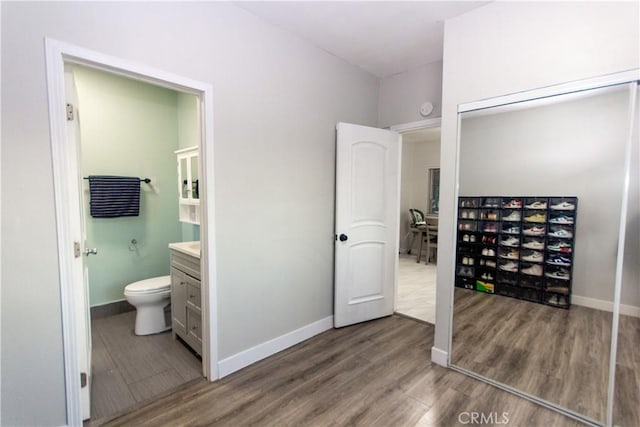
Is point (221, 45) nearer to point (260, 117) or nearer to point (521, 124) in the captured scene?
point (260, 117)

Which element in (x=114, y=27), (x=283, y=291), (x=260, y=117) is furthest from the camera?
(x=283, y=291)

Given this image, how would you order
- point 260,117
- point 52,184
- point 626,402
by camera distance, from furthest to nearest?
point 260,117, point 626,402, point 52,184

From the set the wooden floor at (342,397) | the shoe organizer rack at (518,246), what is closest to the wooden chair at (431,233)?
the shoe organizer rack at (518,246)

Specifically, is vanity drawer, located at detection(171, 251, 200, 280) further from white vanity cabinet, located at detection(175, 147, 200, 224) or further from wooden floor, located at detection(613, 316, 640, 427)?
wooden floor, located at detection(613, 316, 640, 427)

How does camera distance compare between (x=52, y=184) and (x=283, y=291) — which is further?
(x=283, y=291)

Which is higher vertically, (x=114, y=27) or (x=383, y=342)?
(x=114, y=27)

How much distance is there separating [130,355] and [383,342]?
2122 mm

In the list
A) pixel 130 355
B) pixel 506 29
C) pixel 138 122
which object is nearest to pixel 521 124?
pixel 506 29

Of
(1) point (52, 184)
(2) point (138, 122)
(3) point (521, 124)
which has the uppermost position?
(2) point (138, 122)

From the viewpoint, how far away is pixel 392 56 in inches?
110

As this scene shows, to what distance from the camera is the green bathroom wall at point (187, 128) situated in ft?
10.8

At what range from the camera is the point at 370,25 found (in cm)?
229

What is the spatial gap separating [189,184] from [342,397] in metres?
2.33

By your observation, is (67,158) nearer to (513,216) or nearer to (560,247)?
(513,216)
